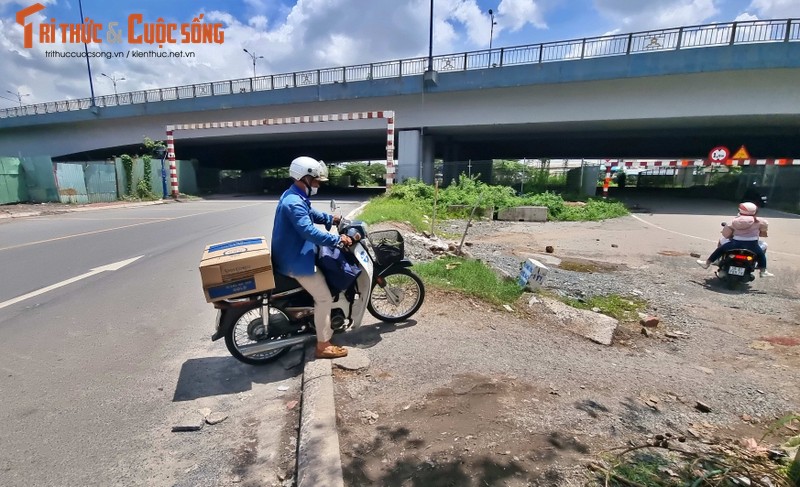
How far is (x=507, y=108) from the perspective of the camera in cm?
1903

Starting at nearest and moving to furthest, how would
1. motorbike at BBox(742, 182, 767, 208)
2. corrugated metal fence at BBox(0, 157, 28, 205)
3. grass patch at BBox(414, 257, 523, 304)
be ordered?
grass patch at BBox(414, 257, 523, 304) < motorbike at BBox(742, 182, 767, 208) < corrugated metal fence at BBox(0, 157, 28, 205)

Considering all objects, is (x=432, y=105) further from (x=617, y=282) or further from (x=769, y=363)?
(x=769, y=363)

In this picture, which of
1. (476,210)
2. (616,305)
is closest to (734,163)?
(476,210)

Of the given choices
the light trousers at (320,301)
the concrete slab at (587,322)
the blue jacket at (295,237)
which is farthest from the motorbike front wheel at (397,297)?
the concrete slab at (587,322)

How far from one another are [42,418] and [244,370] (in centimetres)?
141

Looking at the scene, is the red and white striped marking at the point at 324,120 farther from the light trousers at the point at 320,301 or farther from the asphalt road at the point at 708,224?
the light trousers at the point at 320,301

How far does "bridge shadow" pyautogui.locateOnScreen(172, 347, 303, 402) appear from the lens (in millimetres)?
3229

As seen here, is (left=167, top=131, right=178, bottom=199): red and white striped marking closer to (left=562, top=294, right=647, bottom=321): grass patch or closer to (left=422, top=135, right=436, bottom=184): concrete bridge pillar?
(left=422, top=135, right=436, bottom=184): concrete bridge pillar

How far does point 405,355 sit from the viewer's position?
3.65 meters

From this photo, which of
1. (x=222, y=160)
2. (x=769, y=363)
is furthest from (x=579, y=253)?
(x=222, y=160)

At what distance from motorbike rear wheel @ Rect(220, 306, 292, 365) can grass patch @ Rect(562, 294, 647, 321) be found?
148 inches

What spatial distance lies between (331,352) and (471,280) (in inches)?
103

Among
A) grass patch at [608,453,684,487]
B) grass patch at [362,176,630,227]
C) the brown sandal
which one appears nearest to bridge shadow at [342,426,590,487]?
grass patch at [608,453,684,487]

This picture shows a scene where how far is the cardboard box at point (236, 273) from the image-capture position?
3.19m
